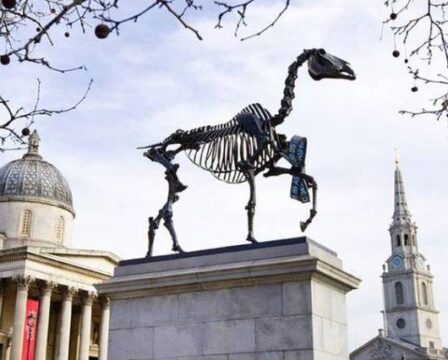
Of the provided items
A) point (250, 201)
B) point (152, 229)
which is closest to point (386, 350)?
point (152, 229)

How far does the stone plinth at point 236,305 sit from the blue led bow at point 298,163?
3.51ft

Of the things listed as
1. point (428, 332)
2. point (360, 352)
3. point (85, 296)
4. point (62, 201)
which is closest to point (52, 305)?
point (85, 296)

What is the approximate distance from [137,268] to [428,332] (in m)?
130

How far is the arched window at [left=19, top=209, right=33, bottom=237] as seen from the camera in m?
54.2

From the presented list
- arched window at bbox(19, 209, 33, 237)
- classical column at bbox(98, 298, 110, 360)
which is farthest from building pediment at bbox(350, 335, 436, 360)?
arched window at bbox(19, 209, 33, 237)

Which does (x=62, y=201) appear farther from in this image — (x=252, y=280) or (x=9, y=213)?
(x=252, y=280)

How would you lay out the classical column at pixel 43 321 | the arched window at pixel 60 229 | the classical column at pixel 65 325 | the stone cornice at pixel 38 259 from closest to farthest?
the classical column at pixel 43 321 → the stone cornice at pixel 38 259 → the classical column at pixel 65 325 → the arched window at pixel 60 229

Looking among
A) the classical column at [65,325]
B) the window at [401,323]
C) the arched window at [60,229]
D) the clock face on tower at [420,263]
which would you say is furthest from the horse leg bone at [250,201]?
the clock face on tower at [420,263]

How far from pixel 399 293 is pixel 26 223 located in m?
98.7

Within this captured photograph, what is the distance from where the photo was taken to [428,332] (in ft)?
441

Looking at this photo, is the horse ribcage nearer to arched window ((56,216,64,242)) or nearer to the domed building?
the domed building

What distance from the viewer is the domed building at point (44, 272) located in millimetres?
45969

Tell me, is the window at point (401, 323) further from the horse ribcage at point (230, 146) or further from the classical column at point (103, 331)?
the horse ribcage at point (230, 146)

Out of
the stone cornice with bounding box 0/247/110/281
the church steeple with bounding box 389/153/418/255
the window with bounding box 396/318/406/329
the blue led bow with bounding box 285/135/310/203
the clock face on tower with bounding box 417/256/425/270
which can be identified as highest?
the church steeple with bounding box 389/153/418/255
